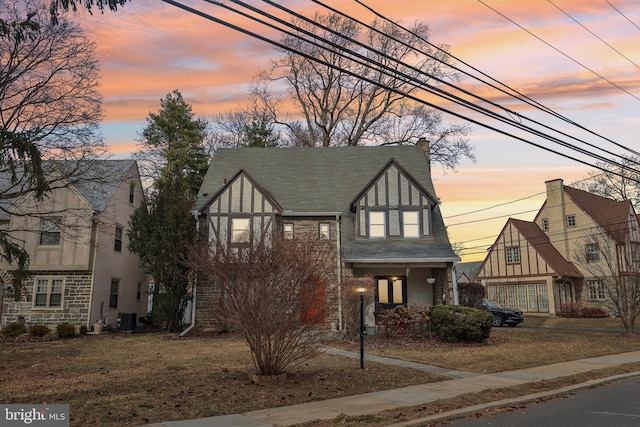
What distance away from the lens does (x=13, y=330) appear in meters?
21.2

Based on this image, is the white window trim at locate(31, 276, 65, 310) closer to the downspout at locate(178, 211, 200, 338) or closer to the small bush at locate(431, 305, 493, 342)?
A: the downspout at locate(178, 211, 200, 338)

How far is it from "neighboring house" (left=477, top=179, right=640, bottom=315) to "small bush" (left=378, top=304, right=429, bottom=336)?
68.5ft

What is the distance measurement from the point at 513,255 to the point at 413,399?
110 ft

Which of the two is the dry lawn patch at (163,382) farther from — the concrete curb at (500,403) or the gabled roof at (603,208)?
the gabled roof at (603,208)

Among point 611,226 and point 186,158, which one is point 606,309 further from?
point 186,158

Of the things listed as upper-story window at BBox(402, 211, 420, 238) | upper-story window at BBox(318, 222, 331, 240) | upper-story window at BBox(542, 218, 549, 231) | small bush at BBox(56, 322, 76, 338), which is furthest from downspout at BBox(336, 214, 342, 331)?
upper-story window at BBox(542, 218, 549, 231)

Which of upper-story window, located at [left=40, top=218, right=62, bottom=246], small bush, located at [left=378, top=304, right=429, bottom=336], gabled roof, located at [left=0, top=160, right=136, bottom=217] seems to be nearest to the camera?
small bush, located at [left=378, top=304, right=429, bottom=336]

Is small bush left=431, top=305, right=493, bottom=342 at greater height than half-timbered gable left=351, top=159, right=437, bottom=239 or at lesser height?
lesser

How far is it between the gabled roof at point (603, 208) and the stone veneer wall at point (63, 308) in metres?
34.9

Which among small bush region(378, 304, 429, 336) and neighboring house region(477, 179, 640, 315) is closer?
small bush region(378, 304, 429, 336)

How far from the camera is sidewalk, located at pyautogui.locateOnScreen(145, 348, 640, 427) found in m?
7.23

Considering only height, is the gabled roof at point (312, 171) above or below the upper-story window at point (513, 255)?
above

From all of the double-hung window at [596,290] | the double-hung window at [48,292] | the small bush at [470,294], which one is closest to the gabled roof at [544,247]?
the double-hung window at [596,290]

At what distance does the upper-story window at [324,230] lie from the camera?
23.3 meters
